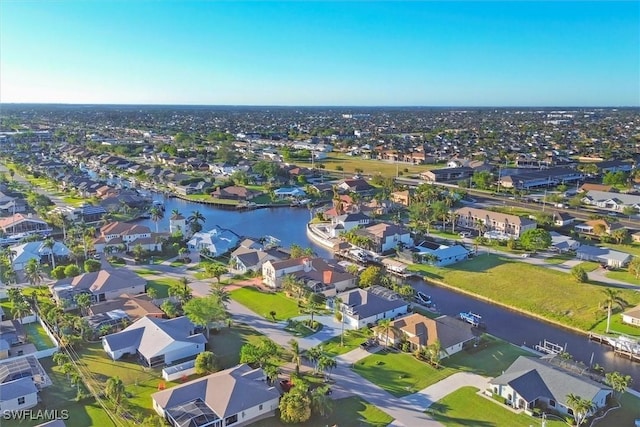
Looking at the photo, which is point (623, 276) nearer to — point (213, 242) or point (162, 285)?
point (213, 242)

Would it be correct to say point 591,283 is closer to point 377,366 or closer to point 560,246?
point 560,246

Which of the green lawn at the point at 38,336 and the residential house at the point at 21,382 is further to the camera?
the green lawn at the point at 38,336

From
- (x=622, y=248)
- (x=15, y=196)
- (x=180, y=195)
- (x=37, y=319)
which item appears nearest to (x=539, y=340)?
(x=622, y=248)

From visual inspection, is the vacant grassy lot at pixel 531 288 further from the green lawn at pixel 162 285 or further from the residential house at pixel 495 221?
the green lawn at pixel 162 285

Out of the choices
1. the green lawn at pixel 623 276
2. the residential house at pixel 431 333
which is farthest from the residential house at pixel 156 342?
the green lawn at pixel 623 276

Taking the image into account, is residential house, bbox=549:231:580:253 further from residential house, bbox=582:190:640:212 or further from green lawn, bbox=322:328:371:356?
green lawn, bbox=322:328:371:356
